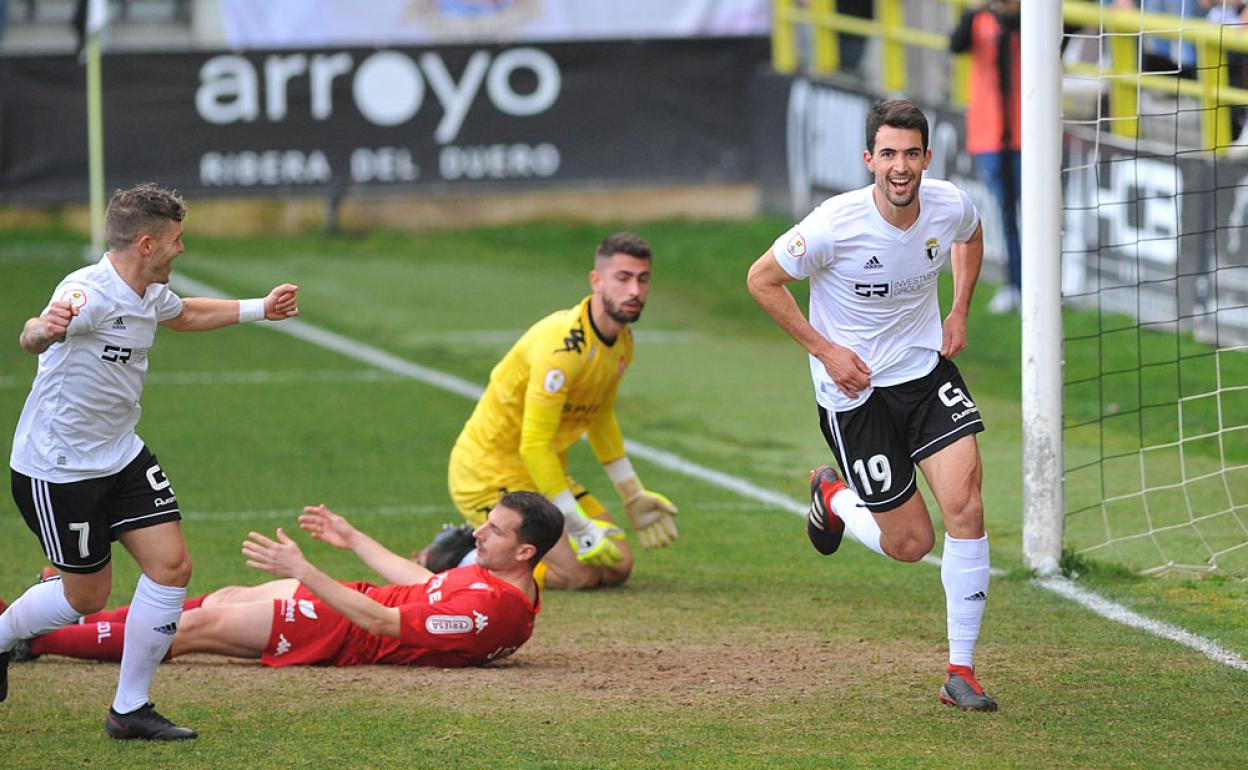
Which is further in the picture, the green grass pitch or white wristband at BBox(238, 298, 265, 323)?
white wristband at BBox(238, 298, 265, 323)

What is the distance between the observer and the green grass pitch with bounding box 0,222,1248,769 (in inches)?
234

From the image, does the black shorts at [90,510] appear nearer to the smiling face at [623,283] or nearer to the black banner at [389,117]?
the smiling face at [623,283]

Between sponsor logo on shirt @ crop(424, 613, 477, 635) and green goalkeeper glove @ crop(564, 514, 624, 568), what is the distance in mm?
1430

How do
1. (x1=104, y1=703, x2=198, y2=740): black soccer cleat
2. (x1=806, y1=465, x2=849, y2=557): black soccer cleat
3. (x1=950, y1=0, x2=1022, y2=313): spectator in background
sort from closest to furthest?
(x1=104, y1=703, x2=198, y2=740): black soccer cleat, (x1=806, y1=465, x2=849, y2=557): black soccer cleat, (x1=950, y1=0, x2=1022, y2=313): spectator in background

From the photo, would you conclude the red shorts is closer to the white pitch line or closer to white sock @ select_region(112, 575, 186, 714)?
white sock @ select_region(112, 575, 186, 714)

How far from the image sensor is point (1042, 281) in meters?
8.29

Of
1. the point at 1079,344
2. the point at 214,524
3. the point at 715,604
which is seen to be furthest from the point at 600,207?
the point at 715,604

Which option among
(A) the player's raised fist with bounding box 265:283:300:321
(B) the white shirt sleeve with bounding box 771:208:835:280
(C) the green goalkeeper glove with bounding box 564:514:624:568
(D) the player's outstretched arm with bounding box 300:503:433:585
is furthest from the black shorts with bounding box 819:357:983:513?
(A) the player's raised fist with bounding box 265:283:300:321

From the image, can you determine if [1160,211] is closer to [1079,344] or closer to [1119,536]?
[1079,344]

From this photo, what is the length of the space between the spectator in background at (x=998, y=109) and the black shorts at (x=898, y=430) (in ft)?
28.9

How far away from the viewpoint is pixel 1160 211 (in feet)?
46.0

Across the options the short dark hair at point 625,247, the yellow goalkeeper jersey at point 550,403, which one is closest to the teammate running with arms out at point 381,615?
the yellow goalkeeper jersey at point 550,403

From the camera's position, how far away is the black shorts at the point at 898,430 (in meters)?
6.59

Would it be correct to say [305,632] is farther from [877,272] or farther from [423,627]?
[877,272]
